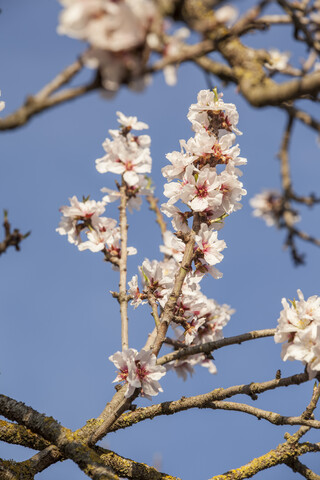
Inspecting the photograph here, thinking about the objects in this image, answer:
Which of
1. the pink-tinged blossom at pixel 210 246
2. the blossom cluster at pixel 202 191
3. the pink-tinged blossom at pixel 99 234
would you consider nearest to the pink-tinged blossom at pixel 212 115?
the blossom cluster at pixel 202 191

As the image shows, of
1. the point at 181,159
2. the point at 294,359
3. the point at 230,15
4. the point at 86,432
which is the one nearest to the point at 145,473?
the point at 86,432

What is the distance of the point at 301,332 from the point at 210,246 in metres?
1.02

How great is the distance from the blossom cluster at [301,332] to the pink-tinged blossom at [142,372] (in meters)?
0.77

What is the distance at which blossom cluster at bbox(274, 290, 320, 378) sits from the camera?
2504 millimetres

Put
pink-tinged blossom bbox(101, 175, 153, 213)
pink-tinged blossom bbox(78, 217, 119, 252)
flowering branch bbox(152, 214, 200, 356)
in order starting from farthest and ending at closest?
pink-tinged blossom bbox(101, 175, 153, 213) < pink-tinged blossom bbox(78, 217, 119, 252) < flowering branch bbox(152, 214, 200, 356)

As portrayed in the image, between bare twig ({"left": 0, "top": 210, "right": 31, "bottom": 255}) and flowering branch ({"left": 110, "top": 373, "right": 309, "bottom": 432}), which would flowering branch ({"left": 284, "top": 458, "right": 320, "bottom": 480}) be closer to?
flowering branch ({"left": 110, "top": 373, "right": 309, "bottom": 432})

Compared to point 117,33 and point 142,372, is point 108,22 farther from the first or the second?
point 142,372

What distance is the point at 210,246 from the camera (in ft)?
11.0

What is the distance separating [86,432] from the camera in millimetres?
3398

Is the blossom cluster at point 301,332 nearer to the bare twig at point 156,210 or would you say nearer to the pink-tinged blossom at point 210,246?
the pink-tinged blossom at point 210,246

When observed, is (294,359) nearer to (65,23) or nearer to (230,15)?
(230,15)

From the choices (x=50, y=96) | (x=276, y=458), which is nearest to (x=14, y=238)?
(x=50, y=96)

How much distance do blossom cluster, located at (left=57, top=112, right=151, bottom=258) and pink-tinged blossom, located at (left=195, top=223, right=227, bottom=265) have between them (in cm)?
80

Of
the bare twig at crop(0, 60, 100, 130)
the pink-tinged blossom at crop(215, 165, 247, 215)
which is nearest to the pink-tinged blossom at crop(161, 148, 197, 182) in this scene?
the pink-tinged blossom at crop(215, 165, 247, 215)
